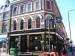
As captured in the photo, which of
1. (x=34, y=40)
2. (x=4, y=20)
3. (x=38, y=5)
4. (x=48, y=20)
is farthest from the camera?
(x=4, y=20)

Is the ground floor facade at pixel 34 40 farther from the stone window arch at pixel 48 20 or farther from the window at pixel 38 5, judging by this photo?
the window at pixel 38 5

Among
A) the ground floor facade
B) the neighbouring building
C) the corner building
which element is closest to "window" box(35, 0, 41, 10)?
the corner building

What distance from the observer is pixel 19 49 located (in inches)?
1082

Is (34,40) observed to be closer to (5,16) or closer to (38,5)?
(38,5)

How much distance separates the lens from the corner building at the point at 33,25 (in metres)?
26.0

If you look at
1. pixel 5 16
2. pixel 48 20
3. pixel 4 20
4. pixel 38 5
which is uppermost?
pixel 38 5

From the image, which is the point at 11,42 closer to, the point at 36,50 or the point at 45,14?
the point at 36,50

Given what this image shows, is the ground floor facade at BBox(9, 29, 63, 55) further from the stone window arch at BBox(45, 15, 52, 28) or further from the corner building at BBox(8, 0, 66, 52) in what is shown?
the stone window arch at BBox(45, 15, 52, 28)

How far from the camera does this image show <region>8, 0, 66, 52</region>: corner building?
2603 centimetres

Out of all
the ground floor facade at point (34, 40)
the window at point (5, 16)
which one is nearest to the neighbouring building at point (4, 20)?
the window at point (5, 16)

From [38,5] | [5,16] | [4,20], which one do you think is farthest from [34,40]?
[5,16]

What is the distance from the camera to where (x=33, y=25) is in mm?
27281

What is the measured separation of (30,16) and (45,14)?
2724mm

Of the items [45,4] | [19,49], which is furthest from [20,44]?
[45,4]
